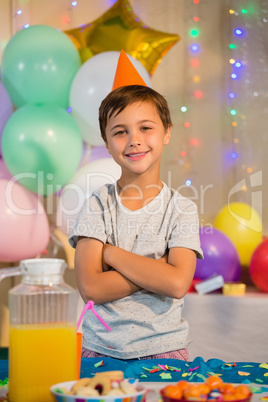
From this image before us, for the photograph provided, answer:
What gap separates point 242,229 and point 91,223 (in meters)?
1.58

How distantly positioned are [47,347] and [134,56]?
2.18 metres

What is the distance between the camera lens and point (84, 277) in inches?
48.3

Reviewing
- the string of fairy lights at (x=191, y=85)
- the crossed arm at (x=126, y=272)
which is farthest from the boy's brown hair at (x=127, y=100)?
the string of fairy lights at (x=191, y=85)

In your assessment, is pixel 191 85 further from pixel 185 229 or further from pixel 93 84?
pixel 185 229

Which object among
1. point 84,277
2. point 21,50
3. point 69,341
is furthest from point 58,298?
point 21,50

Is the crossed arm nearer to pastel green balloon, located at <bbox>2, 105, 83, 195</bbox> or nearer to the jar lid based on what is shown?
the jar lid

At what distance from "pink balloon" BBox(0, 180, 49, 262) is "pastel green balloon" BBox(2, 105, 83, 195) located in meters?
0.07

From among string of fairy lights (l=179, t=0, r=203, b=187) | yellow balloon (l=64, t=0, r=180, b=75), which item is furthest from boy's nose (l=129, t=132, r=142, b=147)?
string of fairy lights (l=179, t=0, r=203, b=187)

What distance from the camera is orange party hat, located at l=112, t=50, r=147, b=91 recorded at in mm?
1578

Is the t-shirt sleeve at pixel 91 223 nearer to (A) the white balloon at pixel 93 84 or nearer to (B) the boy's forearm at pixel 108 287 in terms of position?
(B) the boy's forearm at pixel 108 287

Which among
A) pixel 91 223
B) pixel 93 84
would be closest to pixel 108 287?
pixel 91 223

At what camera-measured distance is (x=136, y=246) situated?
127cm

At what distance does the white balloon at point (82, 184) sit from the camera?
2553 millimetres

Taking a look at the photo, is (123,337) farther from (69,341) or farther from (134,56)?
(134,56)
